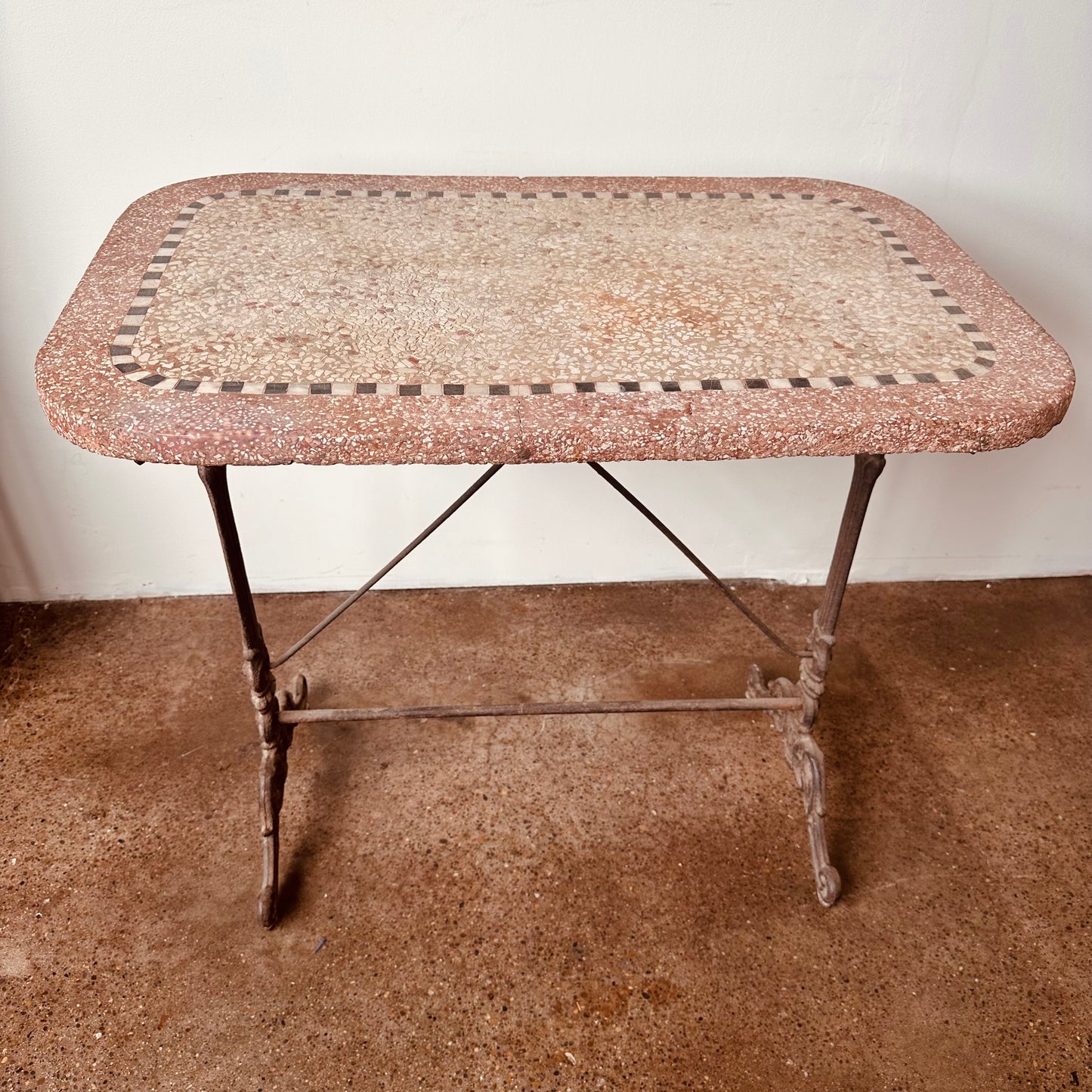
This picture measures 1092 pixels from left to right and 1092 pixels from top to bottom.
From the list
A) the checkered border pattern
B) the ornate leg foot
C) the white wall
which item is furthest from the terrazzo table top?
the ornate leg foot

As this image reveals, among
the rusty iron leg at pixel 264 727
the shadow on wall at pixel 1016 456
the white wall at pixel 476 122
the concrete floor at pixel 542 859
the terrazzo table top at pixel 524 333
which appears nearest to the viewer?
the terrazzo table top at pixel 524 333

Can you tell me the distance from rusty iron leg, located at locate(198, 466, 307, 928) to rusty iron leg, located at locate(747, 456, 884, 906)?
3.53 ft

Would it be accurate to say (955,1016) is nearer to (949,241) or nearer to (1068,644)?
(1068,644)

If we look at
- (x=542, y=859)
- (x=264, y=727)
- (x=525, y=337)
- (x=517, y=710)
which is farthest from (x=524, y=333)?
(x=542, y=859)

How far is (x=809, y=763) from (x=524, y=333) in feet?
3.71

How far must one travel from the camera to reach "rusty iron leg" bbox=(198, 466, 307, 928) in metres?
1.74

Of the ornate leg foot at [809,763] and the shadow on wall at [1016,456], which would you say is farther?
the shadow on wall at [1016,456]

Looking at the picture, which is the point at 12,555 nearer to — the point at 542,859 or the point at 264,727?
the point at 264,727

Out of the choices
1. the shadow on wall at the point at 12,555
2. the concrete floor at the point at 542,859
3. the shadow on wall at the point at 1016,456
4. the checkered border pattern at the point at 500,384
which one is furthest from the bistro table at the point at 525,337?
the shadow on wall at the point at 12,555

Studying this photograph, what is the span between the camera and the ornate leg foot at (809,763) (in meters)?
1.86

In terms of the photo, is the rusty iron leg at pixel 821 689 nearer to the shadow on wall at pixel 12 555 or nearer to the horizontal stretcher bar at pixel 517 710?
the horizontal stretcher bar at pixel 517 710

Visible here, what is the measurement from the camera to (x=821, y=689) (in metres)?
1.96

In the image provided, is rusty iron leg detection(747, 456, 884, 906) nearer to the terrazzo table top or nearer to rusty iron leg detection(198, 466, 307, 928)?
the terrazzo table top

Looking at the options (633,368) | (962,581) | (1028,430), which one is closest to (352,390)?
(633,368)
